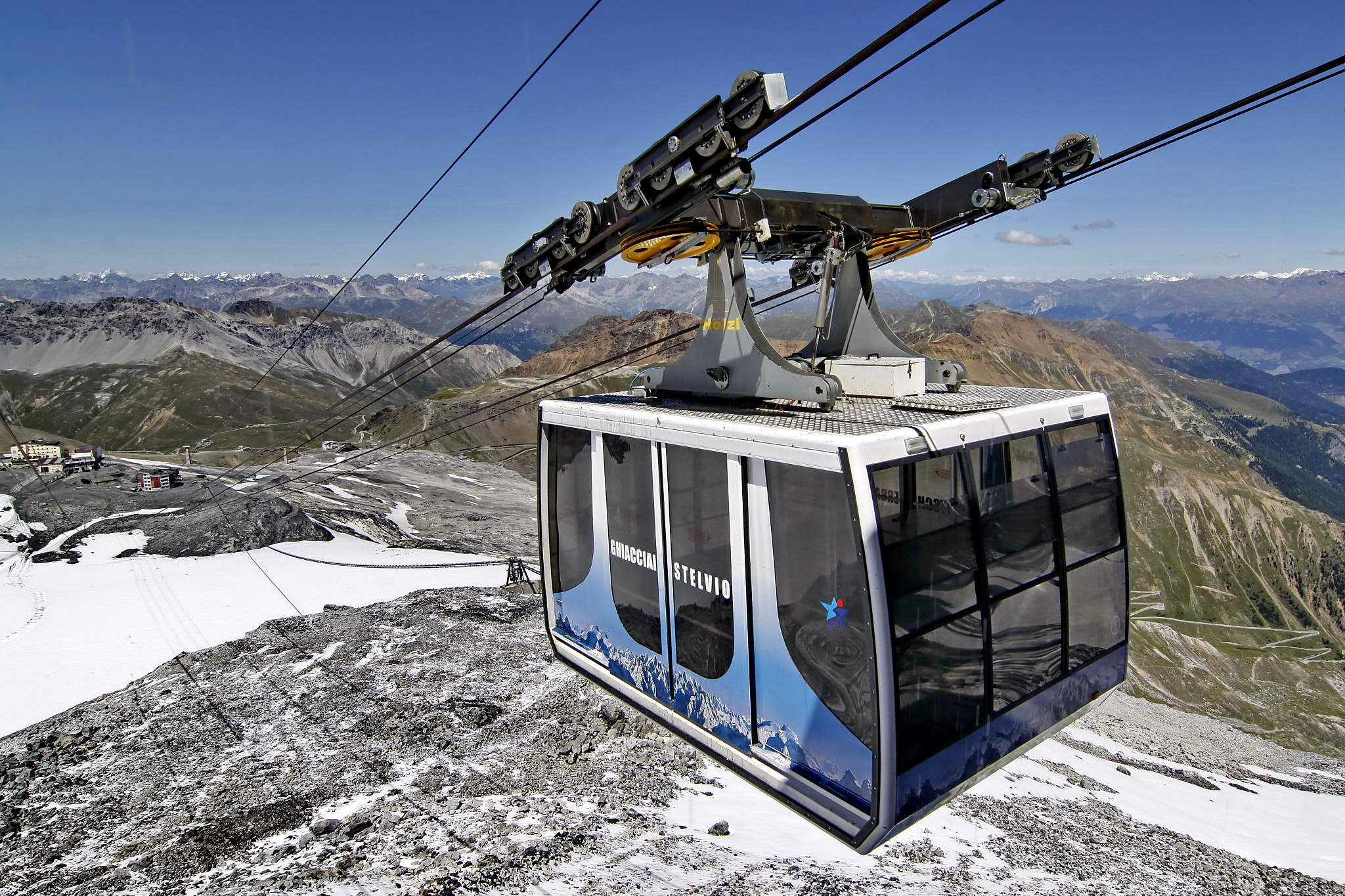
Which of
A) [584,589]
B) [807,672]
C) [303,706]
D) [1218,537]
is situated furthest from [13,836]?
[1218,537]

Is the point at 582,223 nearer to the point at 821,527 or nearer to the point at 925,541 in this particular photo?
the point at 821,527

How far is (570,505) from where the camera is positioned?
26.8ft

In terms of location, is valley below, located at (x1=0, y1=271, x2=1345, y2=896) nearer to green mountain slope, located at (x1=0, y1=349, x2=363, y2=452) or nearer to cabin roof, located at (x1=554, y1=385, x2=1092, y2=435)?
cabin roof, located at (x1=554, y1=385, x2=1092, y2=435)

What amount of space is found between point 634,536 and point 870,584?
3.06m

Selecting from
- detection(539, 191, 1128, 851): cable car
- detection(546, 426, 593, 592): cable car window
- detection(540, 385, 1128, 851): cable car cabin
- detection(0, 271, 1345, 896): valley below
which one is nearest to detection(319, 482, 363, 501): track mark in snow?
detection(0, 271, 1345, 896): valley below

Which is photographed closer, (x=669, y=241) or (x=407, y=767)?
(x=669, y=241)

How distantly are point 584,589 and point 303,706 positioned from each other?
6328 millimetres

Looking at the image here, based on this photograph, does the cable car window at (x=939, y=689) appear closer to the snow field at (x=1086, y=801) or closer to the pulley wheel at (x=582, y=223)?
the snow field at (x=1086, y=801)

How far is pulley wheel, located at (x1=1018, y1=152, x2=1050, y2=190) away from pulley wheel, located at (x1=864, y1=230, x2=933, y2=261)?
124 cm

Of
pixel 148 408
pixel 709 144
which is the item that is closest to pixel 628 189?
pixel 709 144

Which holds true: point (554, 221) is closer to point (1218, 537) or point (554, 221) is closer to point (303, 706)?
point (303, 706)

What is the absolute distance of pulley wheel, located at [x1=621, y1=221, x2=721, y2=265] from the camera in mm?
6832

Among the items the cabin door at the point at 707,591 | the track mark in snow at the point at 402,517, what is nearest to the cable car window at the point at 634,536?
the cabin door at the point at 707,591

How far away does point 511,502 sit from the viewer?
4497cm
